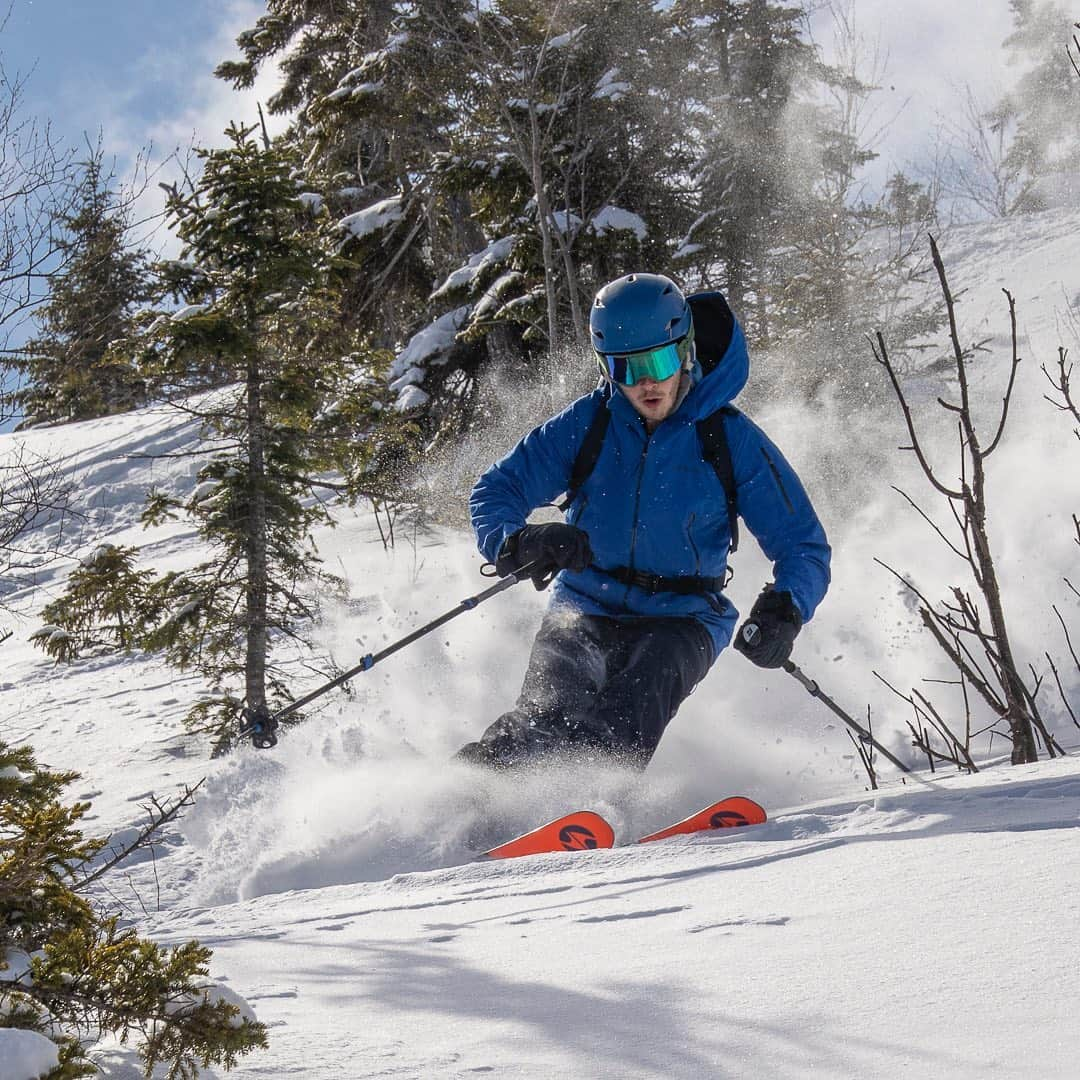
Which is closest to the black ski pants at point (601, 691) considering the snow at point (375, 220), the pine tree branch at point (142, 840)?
the pine tree branch at point (142, 840)

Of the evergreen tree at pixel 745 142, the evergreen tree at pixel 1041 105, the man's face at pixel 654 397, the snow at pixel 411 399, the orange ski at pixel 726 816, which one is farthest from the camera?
the evergreen tree at pixel 1041 105

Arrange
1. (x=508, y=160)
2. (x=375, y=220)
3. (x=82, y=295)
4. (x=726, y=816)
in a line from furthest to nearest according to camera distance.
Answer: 1. (x=375, y=220)
2. (x=508, y=160)
3. (x=82, y=295)
4. (x=726, y=816)

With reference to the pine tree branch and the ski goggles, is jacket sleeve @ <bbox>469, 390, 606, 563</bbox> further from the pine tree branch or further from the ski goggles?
the pine tree branch

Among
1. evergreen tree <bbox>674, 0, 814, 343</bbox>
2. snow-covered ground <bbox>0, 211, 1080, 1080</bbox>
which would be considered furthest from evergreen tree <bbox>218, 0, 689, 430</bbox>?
snow-covered ground <bbox>0, 211, 1080, 1080</bbox>

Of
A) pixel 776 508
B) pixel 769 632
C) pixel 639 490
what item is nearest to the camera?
pixel 769 632

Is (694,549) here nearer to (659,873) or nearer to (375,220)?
(659,873)

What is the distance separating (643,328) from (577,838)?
209 centimetres

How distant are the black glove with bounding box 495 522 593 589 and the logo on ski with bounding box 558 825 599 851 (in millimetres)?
1117

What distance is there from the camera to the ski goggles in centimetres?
428

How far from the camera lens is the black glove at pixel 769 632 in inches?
154

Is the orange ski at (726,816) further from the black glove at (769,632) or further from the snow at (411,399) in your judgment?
the snow at (411,399)

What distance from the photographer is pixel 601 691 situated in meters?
4.36

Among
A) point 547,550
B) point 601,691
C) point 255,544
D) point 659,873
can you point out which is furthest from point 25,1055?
point 255,544

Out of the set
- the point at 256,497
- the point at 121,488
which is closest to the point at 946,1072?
the point at 256,497
